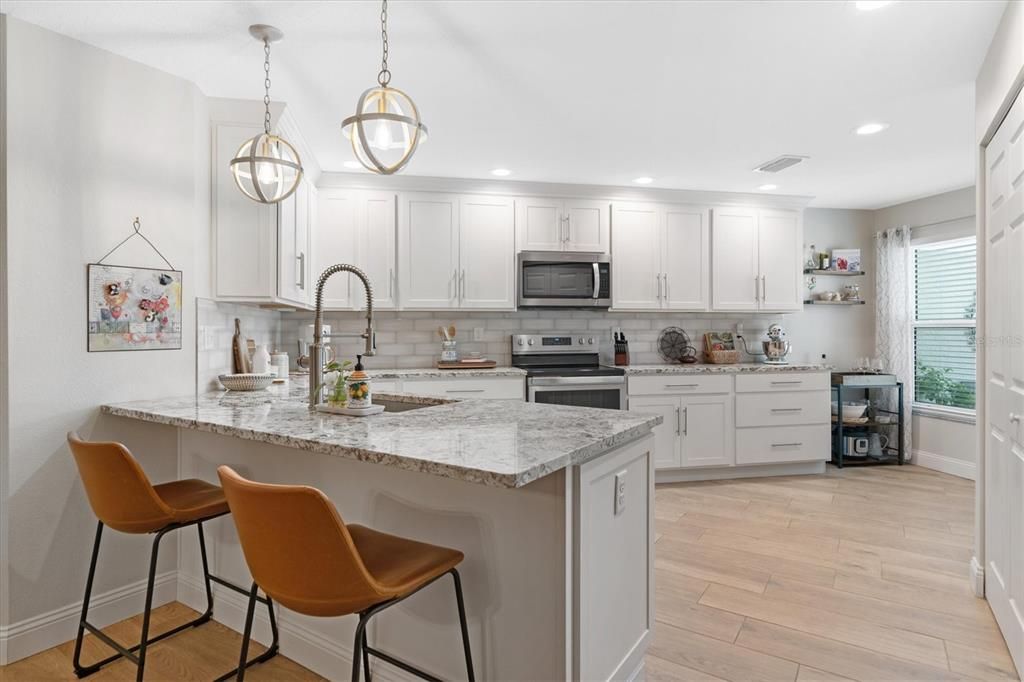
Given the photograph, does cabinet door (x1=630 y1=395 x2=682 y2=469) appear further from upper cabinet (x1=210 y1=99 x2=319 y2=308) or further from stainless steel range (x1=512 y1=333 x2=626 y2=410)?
upper cabinet (x1=210 y1=99 x2=319 y2=308)

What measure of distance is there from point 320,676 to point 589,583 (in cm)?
110

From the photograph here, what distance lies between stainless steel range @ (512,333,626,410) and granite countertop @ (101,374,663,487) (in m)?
1.87

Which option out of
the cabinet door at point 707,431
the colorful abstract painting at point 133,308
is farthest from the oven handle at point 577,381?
the colorful abstract painting at point 133,308

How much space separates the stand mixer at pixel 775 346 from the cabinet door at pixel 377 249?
3166 mm

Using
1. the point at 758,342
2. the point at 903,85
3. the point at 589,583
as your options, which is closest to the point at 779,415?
Answer: the point at 758,342

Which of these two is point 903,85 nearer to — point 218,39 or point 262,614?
point 218,39

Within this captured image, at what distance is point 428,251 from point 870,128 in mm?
2944

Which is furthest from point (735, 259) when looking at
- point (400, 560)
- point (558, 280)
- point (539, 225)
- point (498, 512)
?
point (400, 560)

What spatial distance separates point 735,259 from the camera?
4.90 m

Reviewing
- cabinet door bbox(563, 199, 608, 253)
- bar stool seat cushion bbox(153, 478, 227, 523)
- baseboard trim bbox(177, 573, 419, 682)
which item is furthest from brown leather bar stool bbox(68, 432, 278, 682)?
cabinet door bbox(563, 199, 608, 253)

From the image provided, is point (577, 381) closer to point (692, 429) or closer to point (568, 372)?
point (568, 372)

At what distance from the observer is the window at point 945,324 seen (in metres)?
4.73

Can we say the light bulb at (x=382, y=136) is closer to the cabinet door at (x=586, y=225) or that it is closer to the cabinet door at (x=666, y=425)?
the cabinet door at (x=586, y=225)

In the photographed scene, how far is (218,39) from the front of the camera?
7.61 ft
